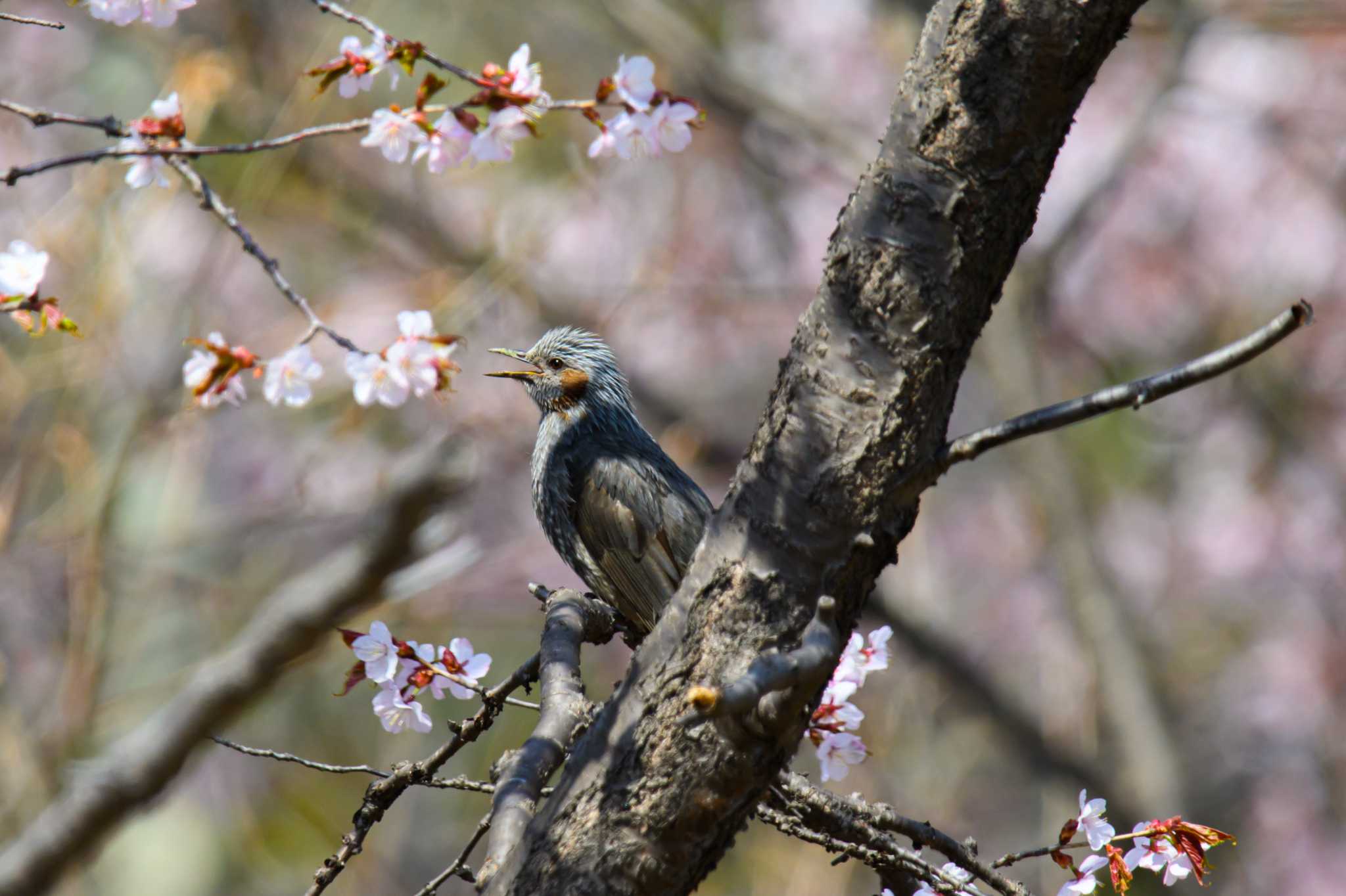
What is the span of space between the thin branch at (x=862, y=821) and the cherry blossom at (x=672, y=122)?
1.40 metres

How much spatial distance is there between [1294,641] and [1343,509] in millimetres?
1504

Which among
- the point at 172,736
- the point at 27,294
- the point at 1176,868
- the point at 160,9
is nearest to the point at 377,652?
the point at 27,294

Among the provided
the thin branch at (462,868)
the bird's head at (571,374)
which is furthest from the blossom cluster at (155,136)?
the bird's head at (571,374)

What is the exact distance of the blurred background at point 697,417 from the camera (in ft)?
19.2

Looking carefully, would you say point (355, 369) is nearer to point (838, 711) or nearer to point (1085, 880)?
point (838, 711)

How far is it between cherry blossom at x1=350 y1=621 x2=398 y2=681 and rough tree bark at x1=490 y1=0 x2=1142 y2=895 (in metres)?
0.60

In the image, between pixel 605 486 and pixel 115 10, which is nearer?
pixel 115 10

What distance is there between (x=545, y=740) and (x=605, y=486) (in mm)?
2349

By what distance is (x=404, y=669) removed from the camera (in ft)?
7.51

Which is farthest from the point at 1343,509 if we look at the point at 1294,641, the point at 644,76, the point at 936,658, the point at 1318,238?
the point at 644,76

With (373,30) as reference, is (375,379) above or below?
below

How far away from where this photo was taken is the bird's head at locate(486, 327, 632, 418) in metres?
4.65

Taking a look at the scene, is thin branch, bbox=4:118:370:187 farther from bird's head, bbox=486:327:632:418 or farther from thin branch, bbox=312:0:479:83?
bird's head, bbox=486:327:632:418

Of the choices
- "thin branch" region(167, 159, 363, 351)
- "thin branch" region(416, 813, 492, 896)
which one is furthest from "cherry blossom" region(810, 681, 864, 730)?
"thin branch" region(167, 159, 363, 351)
